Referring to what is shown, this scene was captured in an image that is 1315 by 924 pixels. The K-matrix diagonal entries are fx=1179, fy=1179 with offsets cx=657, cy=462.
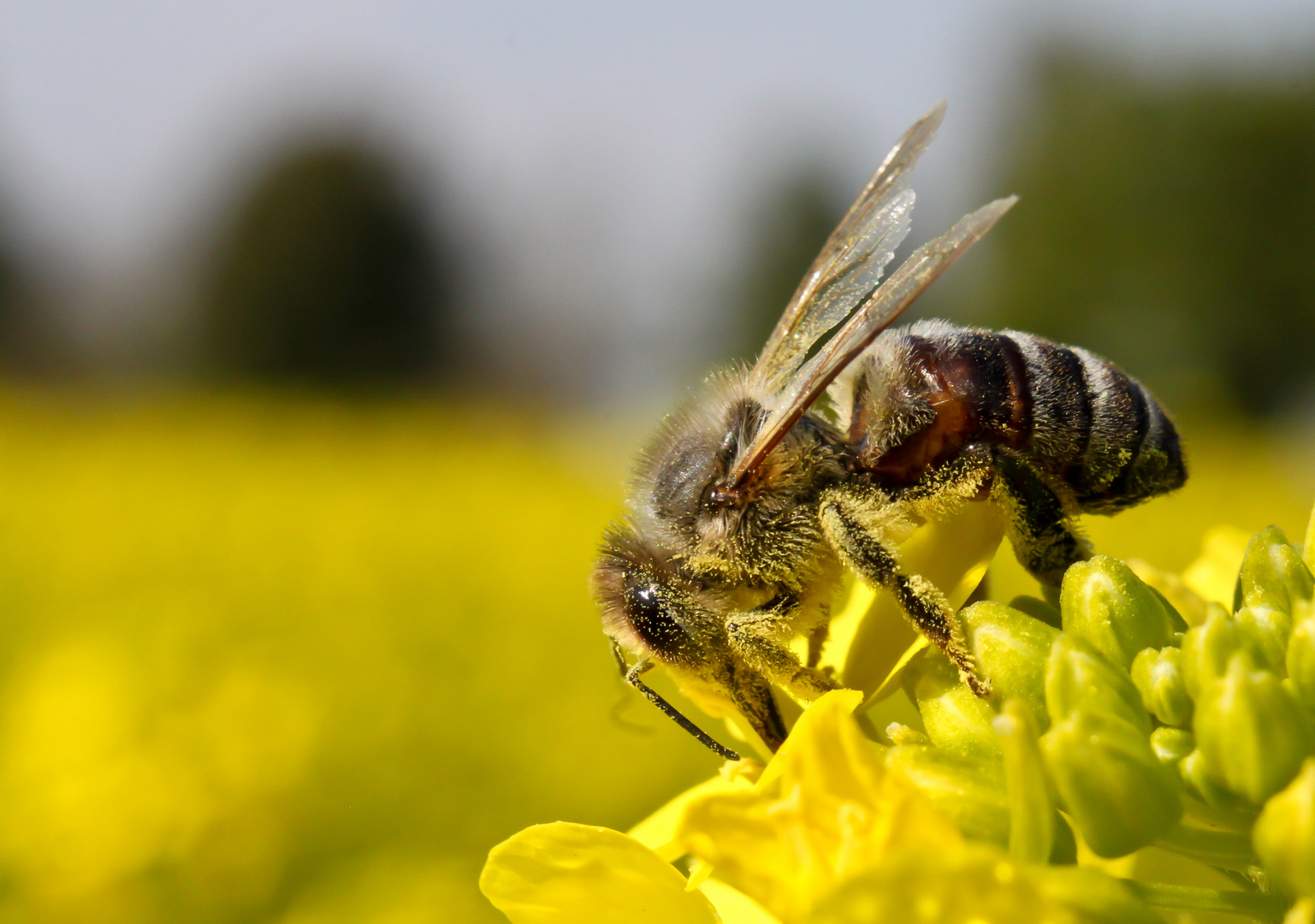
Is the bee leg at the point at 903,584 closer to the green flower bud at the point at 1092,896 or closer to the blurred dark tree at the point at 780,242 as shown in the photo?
the green flower bud at the point at 1092,896

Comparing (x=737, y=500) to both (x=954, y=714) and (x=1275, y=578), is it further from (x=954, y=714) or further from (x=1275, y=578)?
(x=1275, y=578)

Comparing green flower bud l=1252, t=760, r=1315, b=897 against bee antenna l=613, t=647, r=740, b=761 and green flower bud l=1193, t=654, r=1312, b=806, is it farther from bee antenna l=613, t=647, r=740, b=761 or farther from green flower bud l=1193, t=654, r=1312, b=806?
bee antenna l=613, t=647, r=740, b=761

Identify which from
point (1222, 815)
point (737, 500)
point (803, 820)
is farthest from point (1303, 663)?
point (737, 500)

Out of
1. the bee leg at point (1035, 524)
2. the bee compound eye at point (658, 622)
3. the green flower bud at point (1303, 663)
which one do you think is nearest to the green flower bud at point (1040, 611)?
the bee leg at point (1035, 524)

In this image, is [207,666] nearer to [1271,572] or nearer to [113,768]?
[113,768]

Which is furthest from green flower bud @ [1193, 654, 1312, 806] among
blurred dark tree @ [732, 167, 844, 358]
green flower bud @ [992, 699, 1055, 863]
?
blurred dark tree @ [732, 167, 844, 358]

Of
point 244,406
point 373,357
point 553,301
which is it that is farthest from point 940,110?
point 373,357
